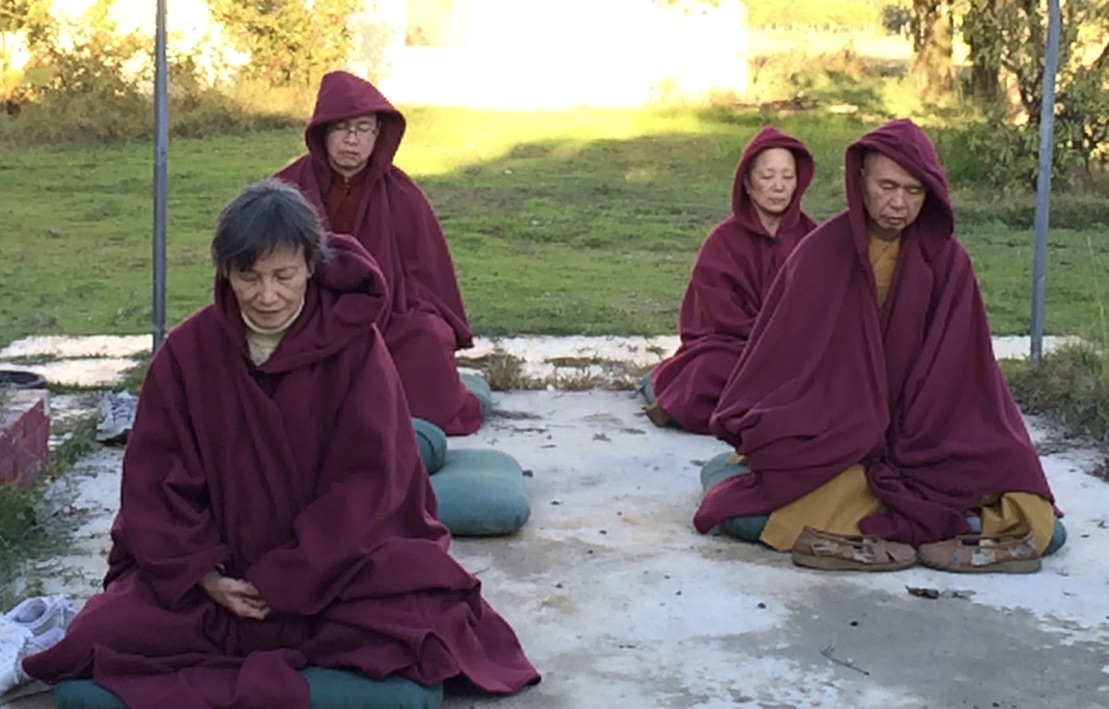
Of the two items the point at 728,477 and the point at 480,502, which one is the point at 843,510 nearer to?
the point at 728,477

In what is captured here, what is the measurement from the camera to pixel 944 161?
14.2 m

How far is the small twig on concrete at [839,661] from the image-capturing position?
427 cm

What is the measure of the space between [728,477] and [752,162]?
1877 mm

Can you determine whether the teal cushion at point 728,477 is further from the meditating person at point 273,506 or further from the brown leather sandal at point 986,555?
the meditating person at point 273,506

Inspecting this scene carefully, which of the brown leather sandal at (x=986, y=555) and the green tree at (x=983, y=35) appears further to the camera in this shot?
the green tree at (x=983, y=35)

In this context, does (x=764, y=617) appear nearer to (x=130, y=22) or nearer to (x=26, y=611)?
(x=26, y=611)

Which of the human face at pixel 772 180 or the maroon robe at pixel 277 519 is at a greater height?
the human face at pixel 772 180

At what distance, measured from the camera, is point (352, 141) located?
6.73m

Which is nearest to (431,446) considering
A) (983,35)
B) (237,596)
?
(237,596)

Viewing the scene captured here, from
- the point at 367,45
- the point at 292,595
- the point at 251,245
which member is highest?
the point at 367,45

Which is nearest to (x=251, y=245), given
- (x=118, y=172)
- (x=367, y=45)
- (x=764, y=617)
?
(x=764, y=617)

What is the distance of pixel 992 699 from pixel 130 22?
14022mm

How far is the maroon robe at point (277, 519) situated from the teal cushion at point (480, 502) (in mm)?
1255

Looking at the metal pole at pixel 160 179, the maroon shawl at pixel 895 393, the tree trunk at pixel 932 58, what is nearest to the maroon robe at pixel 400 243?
the metal pole at pixel 160 179
